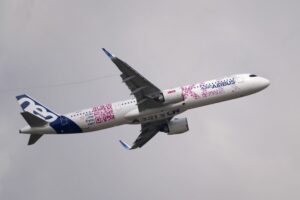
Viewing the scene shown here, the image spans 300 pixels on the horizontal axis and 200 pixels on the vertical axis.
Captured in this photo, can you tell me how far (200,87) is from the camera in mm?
89188

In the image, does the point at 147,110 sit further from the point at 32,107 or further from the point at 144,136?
the point at 32,107

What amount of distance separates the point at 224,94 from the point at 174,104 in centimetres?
590

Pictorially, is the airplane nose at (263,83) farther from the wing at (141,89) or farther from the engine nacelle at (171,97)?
the wing at (141,89)

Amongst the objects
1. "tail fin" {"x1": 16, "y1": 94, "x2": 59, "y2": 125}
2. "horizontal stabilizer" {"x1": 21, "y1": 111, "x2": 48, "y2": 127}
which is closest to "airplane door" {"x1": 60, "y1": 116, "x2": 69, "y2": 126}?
"horizontal stabilizer" {"x1": 21, "y1": 111, "x2": 48, "y2": 127}

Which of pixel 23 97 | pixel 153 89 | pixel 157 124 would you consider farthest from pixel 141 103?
pixel 23 97

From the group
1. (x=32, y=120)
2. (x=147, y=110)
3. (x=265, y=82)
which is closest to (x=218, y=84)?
(x=265, y=82)

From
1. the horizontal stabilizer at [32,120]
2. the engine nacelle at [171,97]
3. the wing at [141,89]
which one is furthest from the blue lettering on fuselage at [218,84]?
the horizontal stabilizer at [32,120]

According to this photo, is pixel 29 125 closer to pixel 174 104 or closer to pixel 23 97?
pixel 23 97

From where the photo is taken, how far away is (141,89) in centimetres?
8812

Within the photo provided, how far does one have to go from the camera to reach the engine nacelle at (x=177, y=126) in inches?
3772

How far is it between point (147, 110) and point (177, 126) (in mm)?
7798

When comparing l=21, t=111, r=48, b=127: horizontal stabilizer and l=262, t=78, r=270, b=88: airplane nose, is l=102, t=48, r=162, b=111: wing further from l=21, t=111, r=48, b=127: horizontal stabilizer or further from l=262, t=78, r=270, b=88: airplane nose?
l=262, t=78, r=270, b=88: airplane nose

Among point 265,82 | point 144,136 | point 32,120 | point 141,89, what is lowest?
point 144,136

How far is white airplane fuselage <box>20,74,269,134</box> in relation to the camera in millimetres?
88812
